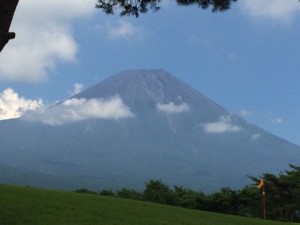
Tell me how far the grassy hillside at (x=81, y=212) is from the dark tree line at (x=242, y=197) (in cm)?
959

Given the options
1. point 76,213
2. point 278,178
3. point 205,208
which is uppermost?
point 278,178

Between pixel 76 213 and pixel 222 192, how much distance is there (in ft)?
50.4

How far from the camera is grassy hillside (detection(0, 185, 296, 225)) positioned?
12125 mm

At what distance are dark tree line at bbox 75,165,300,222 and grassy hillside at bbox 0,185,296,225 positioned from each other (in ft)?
31.5

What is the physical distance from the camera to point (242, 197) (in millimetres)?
27406

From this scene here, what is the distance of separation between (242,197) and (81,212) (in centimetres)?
1544

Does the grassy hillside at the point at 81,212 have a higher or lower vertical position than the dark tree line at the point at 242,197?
lower

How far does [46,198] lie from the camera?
15492mm

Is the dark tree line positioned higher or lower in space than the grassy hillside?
higher

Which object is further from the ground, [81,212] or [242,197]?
[242,197]

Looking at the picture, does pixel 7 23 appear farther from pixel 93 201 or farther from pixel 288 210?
pixel 288 210

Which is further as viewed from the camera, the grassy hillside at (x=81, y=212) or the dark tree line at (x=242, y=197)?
the dark tree line at (x=242, y=197)

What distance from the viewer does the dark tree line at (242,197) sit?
1059 inches

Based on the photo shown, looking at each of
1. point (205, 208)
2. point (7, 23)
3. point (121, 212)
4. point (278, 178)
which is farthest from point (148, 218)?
point (278, 178)
